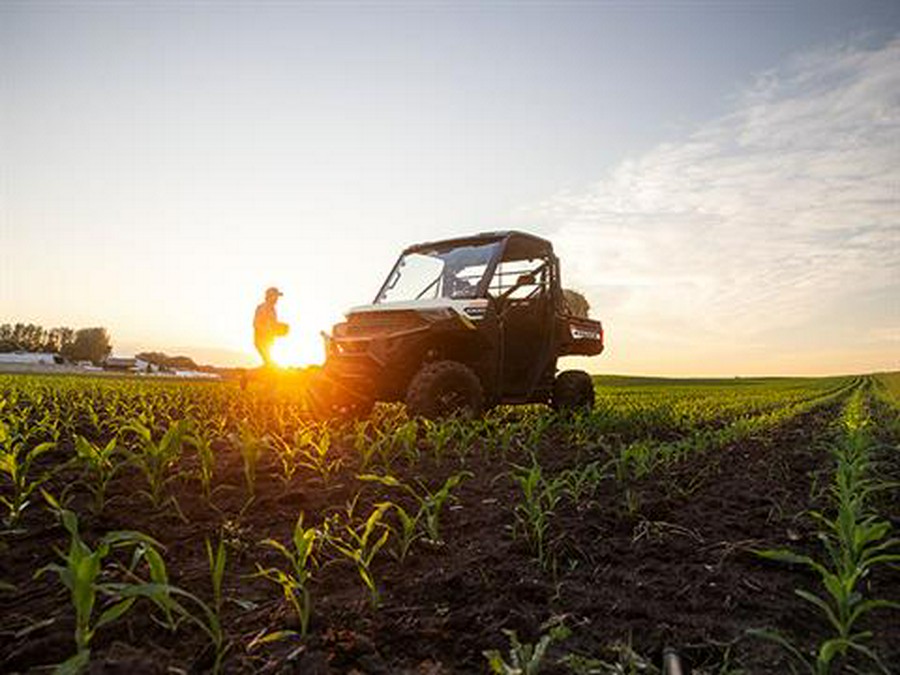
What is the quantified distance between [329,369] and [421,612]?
5.38m

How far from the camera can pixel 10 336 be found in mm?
111625

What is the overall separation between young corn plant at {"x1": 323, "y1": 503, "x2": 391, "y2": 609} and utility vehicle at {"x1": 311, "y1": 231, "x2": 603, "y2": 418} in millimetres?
3331

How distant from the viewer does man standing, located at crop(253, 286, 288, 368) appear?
9891 millimetres

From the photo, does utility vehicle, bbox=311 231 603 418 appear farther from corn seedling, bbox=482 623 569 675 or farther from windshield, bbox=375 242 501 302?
corn seedling, bbox=482 623 569 675

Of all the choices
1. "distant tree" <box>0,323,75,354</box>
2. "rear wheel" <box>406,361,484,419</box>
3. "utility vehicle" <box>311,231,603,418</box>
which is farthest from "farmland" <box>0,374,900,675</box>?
"distant tree" <box>0,323,75,354</box>

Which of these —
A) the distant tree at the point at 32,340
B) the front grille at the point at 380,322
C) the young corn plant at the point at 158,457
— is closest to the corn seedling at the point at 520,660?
the young corn plant at the point at 158,457

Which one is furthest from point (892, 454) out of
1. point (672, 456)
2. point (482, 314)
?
point (482, 314)

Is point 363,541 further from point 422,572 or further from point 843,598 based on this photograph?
point 843,598

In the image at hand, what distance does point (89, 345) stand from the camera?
311 ft

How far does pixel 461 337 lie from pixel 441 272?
1508 millimetres

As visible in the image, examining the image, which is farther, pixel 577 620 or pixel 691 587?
pixel 691 587

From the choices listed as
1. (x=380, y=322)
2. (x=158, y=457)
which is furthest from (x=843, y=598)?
(x=380, y=322)

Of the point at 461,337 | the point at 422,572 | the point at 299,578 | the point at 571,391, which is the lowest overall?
the point at 422,572

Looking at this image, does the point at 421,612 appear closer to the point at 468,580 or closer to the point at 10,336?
the point at 468,580
